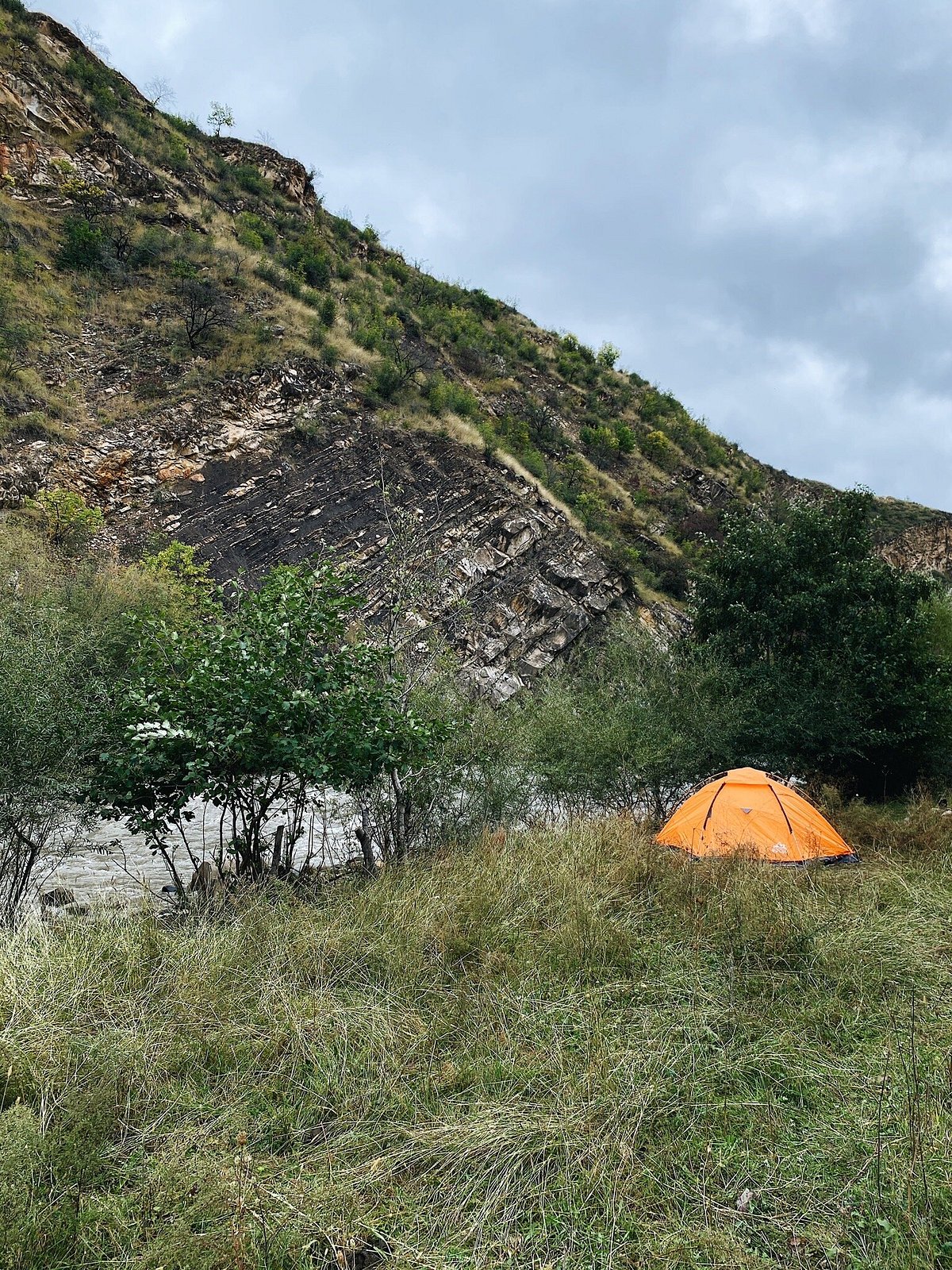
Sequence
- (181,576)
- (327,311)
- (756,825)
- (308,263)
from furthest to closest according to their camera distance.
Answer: (308,263)
(327,311)
(181,576)
(756,825)

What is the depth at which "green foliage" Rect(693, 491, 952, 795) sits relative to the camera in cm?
1546

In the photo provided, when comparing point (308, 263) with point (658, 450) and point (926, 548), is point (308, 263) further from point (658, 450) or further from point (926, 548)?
point (926, 548)

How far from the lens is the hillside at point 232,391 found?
25.4 meters

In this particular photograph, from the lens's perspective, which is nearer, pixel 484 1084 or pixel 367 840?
pixel 484 1084

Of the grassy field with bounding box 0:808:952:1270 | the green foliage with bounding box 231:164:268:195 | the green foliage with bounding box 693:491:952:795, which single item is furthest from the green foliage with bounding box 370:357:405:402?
the grassy field with bounding box 0:808:952:1270

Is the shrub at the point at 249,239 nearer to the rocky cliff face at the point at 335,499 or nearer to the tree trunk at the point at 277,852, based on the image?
the rocky cliff face at the point at 335,499

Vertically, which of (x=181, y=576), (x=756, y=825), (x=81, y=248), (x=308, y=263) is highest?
(x=308, y=263)

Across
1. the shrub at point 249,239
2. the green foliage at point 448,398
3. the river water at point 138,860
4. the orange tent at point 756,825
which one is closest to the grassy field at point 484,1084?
the river water at point 138,860

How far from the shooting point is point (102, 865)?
39.5 feet

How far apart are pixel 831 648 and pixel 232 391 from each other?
76.8 feet

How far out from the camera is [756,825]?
968 cm

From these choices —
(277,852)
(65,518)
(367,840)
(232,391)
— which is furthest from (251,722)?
(232,391)

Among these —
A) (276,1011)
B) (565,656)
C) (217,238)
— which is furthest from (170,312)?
(276,1011)

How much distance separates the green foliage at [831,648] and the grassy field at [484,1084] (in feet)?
32.2
